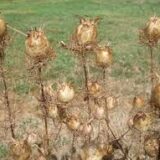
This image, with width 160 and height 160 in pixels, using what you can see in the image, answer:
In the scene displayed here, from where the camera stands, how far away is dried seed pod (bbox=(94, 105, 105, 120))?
9.85 ft

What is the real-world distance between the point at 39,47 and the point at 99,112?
0.72 m

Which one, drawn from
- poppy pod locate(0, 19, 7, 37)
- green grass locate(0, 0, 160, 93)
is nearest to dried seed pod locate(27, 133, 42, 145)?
poppy pod locate(0, 19, 7, 37)

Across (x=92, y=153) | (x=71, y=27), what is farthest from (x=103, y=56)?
(x=71, y=27)

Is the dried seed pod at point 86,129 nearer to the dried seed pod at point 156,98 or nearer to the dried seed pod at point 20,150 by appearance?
the dried seed pod at point 20,150

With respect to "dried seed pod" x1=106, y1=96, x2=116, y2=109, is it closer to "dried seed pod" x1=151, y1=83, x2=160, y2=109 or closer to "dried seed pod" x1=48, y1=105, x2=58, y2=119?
"dried seed pod" x1=48, y1=105, x2=58, y2=119

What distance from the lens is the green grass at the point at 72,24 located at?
11.9 m

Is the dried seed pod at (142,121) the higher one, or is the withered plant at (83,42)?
the withered plant at (83,42)

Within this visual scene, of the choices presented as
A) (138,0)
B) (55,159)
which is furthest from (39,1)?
(55,159)

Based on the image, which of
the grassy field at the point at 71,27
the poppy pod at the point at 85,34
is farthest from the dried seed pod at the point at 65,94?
the grassy field at the point at 71,27

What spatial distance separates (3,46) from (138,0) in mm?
22862

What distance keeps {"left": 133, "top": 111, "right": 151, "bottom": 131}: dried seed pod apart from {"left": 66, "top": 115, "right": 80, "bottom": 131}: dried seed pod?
11.8 inches

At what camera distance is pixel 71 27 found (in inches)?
731

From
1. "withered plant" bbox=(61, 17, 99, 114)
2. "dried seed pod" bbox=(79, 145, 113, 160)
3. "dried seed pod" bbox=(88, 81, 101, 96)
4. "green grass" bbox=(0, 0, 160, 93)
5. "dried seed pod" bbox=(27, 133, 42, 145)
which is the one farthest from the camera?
"green grass" bbox=(0, 0, 160, 93)

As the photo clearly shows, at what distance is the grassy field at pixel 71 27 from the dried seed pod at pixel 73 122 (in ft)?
11.7
